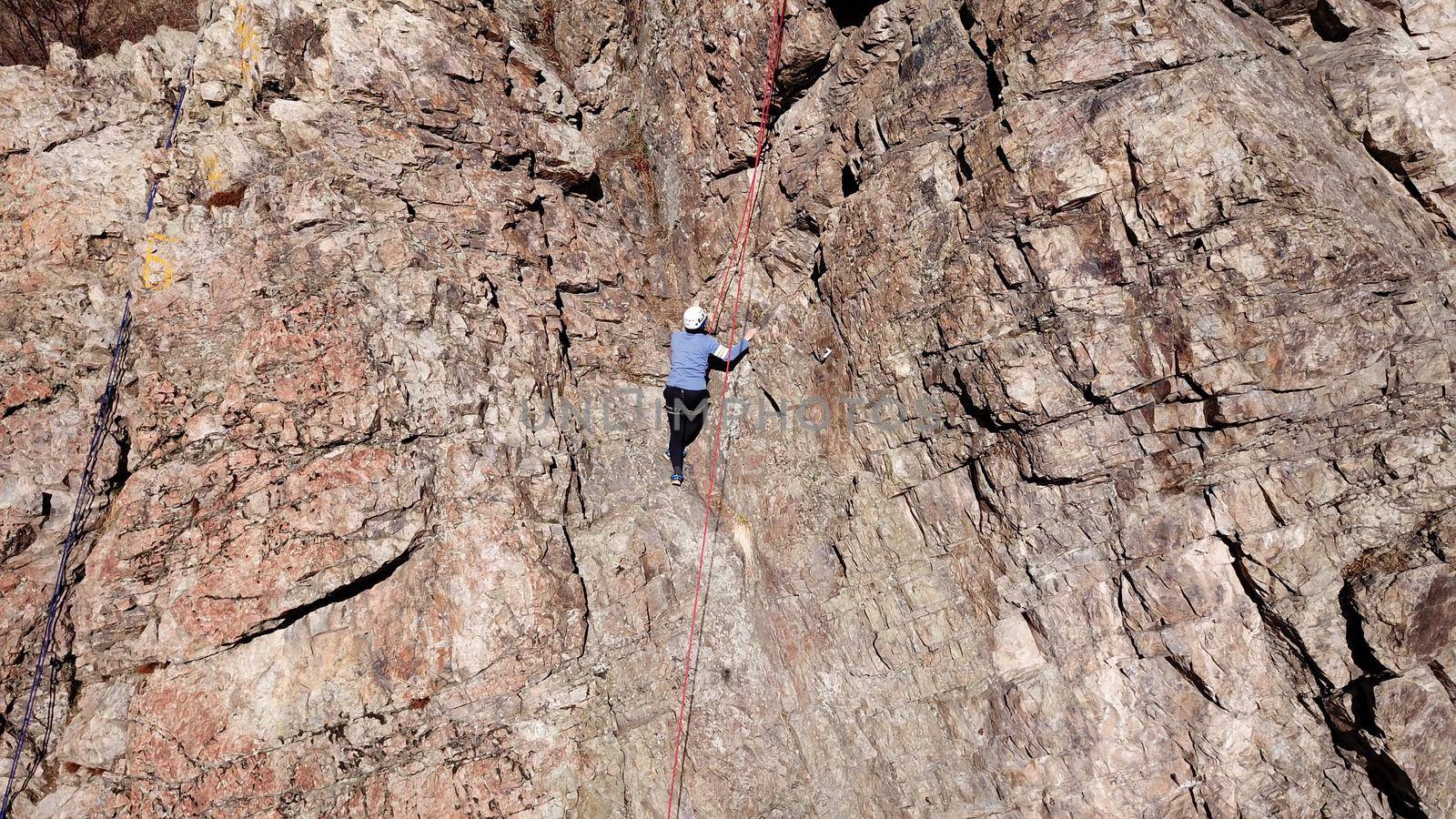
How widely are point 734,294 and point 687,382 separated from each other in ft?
5.83

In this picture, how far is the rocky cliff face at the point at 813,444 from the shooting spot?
675cm

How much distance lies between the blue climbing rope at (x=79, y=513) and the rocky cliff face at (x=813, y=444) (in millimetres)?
124

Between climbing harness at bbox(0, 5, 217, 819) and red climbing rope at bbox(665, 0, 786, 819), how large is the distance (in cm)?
668

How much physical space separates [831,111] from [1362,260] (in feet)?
21.1

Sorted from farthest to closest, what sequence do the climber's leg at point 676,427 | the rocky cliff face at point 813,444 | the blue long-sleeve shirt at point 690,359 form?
the blue long-sleeve shirt at point 690,359 → the climber's leg at point 676,427 → the rocky cliff face at point 813,444

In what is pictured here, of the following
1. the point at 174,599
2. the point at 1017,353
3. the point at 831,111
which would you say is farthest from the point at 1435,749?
the point at 174,599

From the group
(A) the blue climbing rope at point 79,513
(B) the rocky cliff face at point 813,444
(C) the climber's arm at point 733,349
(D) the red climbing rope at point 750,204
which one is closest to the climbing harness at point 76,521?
(A) the blue climbing rope at point 79,513

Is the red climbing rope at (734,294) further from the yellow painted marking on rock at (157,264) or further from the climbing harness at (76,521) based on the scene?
the yellow painted marking on rock at (157,264)

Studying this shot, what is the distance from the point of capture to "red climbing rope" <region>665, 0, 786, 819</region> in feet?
27.6

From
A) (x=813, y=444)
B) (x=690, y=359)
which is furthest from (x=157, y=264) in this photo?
(x=813, y=444)

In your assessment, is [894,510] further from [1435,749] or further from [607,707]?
[1435,749]

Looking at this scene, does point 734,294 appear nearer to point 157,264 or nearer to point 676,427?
point 676,427

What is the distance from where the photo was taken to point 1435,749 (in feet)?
20.0

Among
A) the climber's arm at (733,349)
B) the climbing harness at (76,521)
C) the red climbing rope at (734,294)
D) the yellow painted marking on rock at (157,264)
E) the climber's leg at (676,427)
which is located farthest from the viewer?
the climber's arm at (733,349)
